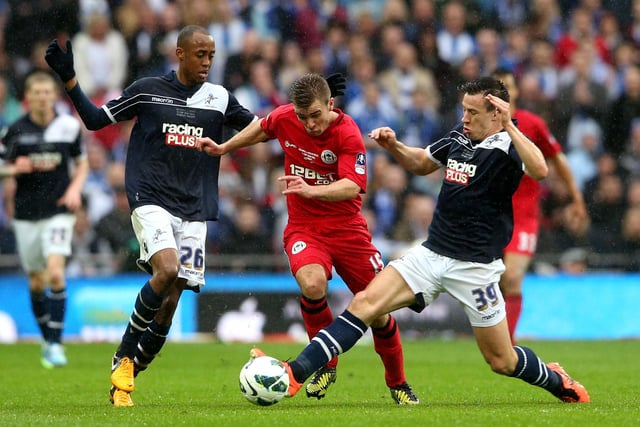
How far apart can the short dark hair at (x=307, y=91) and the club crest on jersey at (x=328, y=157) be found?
563mm

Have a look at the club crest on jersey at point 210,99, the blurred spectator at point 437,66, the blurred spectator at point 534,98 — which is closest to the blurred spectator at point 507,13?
the blurred spectator at point 437,66

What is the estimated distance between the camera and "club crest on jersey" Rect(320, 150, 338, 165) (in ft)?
29.5

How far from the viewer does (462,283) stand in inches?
325

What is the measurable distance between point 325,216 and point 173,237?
119 centimetres

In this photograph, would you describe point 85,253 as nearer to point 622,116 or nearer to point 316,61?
point 316,61

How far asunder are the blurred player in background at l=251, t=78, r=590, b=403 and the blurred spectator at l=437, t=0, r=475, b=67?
1115cm

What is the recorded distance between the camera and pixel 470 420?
7387 mm

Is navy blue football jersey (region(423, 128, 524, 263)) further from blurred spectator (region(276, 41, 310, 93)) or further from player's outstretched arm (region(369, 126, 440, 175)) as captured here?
blurred spectator (region(276, 41, 310, 93))

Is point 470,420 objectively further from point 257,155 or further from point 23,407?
point 257,155

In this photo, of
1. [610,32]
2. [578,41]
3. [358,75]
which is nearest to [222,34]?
[358,75]

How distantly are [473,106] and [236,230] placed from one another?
9159 mm

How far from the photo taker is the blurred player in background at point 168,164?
29.6 ft

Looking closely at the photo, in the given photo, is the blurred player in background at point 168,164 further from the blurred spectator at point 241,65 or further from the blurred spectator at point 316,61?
the blurred spectator at point 316,61

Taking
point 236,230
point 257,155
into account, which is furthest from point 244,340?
point 257,155
